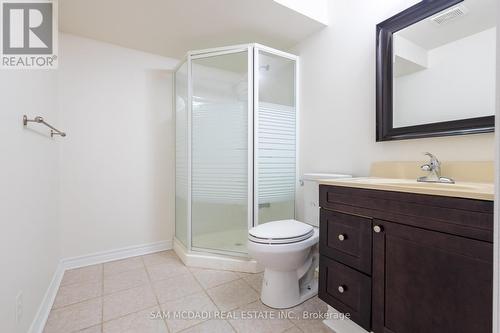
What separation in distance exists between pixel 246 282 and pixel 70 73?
2.29 metres

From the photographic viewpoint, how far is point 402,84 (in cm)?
146

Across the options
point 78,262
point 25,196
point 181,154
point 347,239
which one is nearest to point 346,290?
point 347,239

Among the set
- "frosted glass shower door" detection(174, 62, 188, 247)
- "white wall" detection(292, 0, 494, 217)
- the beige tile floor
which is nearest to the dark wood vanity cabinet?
the beige tile floor

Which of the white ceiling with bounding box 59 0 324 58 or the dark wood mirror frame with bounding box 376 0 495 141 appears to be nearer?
the dark wood mirror frame with bounding box 376 0 495 141

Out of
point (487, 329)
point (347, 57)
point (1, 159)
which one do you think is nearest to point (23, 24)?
point (1, 159)

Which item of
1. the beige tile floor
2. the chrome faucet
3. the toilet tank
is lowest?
the beige tile floor

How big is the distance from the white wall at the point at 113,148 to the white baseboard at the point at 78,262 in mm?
53

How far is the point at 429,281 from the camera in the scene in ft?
2.85

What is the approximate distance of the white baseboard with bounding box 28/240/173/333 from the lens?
1286 millimetres

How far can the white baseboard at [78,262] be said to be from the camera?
1.29m

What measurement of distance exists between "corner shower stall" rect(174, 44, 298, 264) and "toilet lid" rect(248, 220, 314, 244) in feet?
1.50

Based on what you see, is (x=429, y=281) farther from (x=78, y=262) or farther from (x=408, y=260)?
(x=78, y=262)

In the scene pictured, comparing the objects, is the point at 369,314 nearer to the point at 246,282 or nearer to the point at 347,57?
the point at 246,282

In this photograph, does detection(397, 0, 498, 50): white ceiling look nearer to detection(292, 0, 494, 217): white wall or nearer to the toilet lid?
detection(292, 0, 494, 217): white wall
